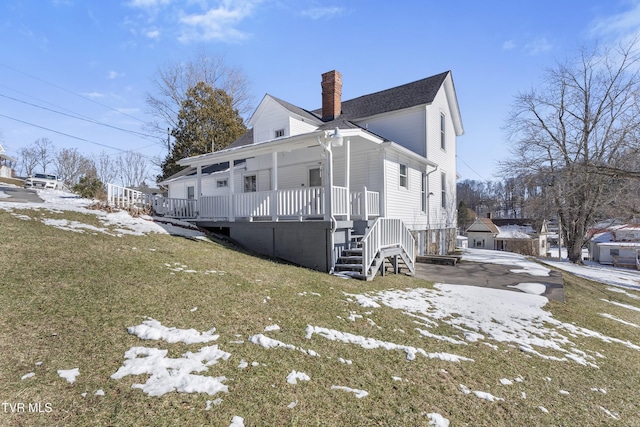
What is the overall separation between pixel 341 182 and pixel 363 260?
527 cm

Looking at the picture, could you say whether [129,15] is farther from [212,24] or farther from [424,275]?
[424,275]

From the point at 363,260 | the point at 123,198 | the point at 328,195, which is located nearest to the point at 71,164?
the point at 123,198

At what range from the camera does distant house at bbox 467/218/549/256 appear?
40312mm

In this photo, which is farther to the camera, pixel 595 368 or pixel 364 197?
pixel 364 197

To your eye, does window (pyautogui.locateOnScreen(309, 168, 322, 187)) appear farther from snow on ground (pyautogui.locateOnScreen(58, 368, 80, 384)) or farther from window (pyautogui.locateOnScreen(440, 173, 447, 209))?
snow on ground (pyautogui.locateOnScreen(58, 368, 80, 384))

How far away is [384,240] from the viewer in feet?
29.5

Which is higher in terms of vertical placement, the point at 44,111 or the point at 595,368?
the point at 44,111

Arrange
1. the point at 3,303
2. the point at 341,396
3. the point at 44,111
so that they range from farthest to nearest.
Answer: the point at 44,111 < the point at 3,303 < the point at 341,396

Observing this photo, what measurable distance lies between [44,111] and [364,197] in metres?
26.2

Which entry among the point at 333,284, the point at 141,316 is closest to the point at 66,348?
the point at 141,316

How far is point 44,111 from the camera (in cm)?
2312

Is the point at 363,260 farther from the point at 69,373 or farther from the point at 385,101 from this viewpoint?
the point at 385,101

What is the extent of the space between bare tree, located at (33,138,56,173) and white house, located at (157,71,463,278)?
44392 millimetres

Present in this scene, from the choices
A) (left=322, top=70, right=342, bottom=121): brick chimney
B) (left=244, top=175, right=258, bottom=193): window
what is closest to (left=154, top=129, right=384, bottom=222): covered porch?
(left=244, top=175, right=258, bottom=193): window
